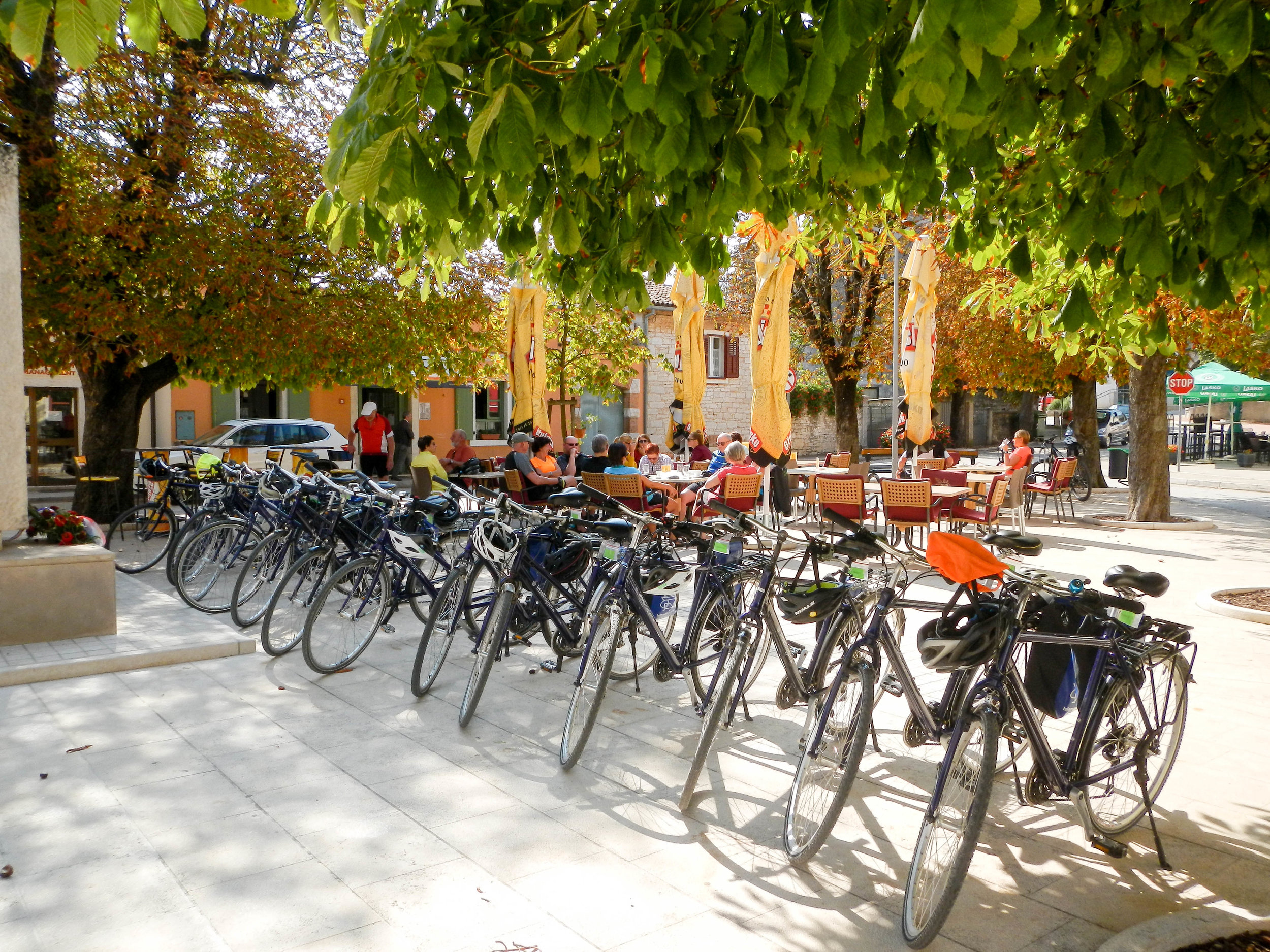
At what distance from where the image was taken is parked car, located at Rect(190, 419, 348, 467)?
2016cm

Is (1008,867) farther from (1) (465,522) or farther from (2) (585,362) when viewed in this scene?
(2) (585,362)

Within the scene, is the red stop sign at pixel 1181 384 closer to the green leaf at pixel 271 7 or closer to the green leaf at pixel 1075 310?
the green leaf at pixel 1075 310

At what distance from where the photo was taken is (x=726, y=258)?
16.2 ft

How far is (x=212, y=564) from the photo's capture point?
8.02 m

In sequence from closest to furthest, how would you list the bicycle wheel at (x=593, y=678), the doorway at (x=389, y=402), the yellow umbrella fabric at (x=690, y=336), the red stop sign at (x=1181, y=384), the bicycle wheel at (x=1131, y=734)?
1. the bicycle wheel at (x=1131, y=734)
2. the bicycle wheel at (x=593, y=678)
3. the yellow umbrella fabric at (x=690, y=336)
4. the red stop sign at (x=1181, y=384)
5. the doorway at (x=389, y=402)

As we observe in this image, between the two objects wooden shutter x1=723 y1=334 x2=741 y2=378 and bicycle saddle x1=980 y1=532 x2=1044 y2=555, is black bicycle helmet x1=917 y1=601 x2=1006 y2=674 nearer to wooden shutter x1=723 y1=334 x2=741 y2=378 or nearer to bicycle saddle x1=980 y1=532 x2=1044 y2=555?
bicycle saddle x1=980 y1=532 x2=1044 y2=555

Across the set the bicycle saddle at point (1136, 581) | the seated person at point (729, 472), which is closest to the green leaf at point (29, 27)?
the bicycle saddle at point (1136, 581)

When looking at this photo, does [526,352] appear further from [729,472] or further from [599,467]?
[729,472]

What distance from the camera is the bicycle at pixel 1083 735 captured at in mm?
3016

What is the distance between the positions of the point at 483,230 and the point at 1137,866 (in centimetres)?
365

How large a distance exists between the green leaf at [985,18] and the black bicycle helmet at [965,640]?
72.9 inches

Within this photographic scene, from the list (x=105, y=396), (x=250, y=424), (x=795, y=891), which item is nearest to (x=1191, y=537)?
(x=795, y=891)

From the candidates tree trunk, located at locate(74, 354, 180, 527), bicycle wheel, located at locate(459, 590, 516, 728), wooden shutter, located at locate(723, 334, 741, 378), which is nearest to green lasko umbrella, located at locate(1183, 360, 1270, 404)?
wooden shutter, located at locate(723, 334, 741, 378)

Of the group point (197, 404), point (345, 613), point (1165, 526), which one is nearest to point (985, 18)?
point (345, 613)
